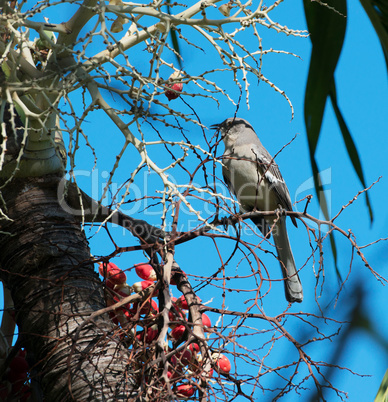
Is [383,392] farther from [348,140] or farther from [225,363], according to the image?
[348,140]

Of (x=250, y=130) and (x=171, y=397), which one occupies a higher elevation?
(x=250, y=130)

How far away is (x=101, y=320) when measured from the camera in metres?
1.86

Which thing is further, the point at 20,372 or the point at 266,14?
the point at 20,372

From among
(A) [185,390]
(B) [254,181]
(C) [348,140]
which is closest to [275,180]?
(B) [254,181]

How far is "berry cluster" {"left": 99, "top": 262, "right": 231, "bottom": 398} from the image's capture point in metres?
1.57

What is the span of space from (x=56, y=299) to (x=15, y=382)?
0.33 meters

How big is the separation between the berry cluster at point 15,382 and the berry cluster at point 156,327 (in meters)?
0.40

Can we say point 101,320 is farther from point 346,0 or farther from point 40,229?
point 346,0

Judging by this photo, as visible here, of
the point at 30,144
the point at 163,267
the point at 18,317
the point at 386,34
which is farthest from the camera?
the point at 30,144

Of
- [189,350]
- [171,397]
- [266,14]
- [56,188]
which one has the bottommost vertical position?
[171,397]

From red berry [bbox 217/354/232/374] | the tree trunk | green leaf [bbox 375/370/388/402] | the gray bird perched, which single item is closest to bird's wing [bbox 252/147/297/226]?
the gray bird perched

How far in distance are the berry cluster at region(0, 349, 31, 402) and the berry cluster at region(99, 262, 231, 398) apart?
0.40 metres

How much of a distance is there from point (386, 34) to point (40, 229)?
1.47 metres

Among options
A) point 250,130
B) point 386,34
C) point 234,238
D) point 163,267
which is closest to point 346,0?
point 386,34
